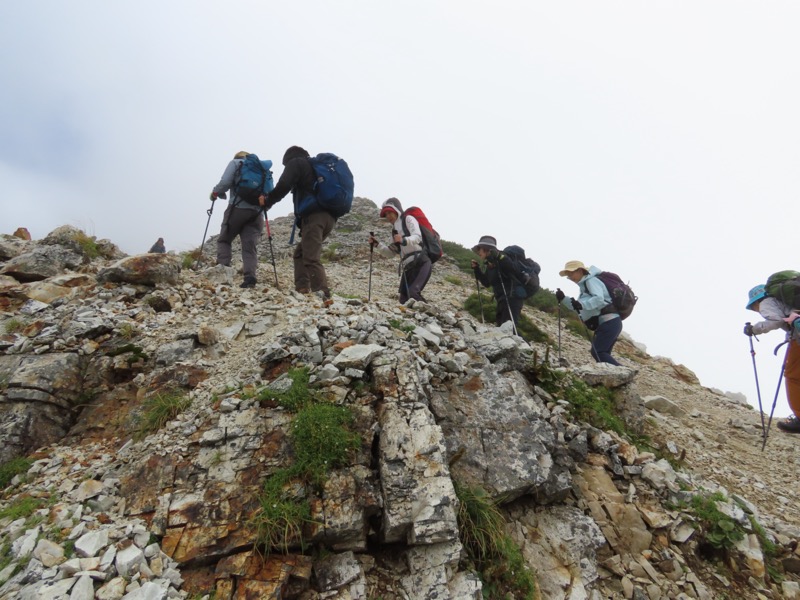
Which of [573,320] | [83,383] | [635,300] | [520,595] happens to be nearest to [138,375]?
[83,383]

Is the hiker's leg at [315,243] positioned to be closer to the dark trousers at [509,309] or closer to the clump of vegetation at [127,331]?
the clump of vegetation at [127,331]

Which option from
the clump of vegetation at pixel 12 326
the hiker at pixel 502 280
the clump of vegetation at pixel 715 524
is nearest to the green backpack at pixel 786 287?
the clump of vegetation at pixel 715 524

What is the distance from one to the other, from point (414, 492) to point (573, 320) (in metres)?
14.7

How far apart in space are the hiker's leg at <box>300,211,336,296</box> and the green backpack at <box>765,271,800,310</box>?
8.24 metres

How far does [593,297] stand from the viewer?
8352mm

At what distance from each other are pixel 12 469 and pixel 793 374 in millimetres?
11793

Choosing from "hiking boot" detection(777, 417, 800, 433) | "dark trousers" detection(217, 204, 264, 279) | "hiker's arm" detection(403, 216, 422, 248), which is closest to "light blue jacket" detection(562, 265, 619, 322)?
"hiker's arm" detection(403, 216, 422, 248)

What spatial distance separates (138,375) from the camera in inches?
220

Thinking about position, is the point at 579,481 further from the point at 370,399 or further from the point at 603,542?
the point at 370,399

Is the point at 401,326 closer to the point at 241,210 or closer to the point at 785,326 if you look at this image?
the point at 241,210

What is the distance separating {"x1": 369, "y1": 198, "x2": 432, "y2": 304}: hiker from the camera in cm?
857

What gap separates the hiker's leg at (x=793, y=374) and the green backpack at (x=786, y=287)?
0.86 m

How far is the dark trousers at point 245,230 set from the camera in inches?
354

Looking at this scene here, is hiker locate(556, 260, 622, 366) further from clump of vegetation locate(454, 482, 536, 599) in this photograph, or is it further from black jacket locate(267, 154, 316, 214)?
black jacket locate(267, 154, 316, 214)
